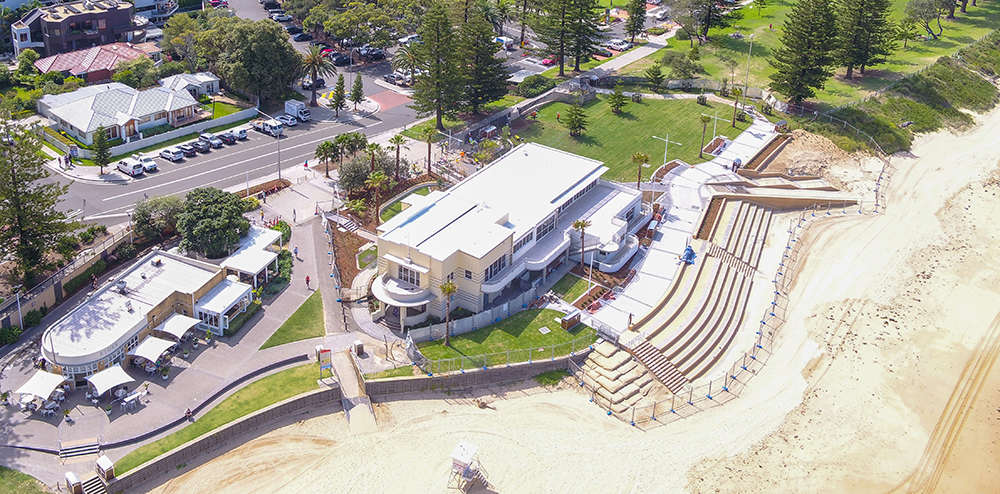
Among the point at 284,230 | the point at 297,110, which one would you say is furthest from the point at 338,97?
the point at 284,230

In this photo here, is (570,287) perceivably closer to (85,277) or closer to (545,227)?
(545,227)

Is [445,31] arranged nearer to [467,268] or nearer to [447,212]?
[447,212]

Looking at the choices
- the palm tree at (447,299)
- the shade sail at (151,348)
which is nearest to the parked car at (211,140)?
the shade sail at (151,348)

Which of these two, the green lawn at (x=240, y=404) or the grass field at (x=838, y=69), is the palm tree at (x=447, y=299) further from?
the grass field at (x=838, y=69)

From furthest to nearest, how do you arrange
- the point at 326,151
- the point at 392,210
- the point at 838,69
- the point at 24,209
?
the point at 838,69 → the point at 326,151 → the point at 392,210 → the point at 24,209

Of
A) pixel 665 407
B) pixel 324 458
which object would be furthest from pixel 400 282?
pixel 665 407

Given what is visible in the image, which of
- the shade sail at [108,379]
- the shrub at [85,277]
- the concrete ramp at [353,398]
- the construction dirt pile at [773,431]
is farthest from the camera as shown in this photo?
the shrub at [85,277]
